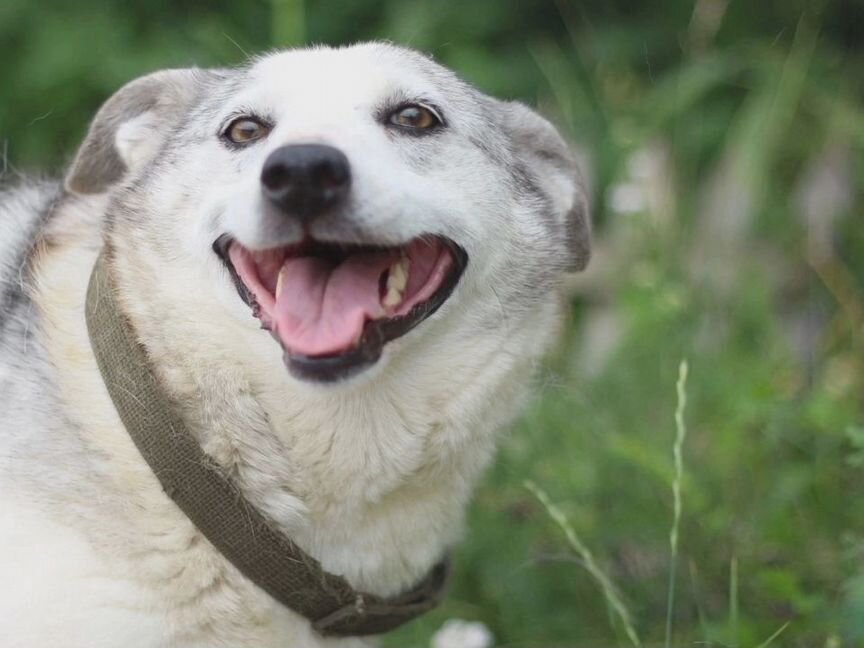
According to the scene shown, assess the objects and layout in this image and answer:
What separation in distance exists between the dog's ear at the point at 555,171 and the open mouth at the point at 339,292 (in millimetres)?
609

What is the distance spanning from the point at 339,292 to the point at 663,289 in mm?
2075

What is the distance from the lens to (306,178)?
253 cm

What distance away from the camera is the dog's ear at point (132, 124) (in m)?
3.25

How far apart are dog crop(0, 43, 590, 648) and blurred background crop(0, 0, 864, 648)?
19.8 inches

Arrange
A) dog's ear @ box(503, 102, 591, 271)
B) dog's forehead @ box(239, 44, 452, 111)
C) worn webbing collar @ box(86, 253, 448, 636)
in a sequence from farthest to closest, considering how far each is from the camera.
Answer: dog's ear @ box(503, 102, 591, 271) < dog's forehead @ box(239, 44, 452, 111) < worn webbing collar @ box(86, 253, 448, 636)

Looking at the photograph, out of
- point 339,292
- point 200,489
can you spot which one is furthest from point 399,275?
point 200,489

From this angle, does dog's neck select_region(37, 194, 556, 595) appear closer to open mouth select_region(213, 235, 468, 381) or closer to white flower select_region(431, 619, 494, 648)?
open mouth select_region(213, 235, 468, 381)

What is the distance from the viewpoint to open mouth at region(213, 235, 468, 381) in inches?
102

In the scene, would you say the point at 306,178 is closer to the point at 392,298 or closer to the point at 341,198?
the point at 341,198

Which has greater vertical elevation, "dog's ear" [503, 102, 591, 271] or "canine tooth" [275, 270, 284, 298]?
"dog's ear" [503, 102, 591, 271]

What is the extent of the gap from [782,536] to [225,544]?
6.28 ft

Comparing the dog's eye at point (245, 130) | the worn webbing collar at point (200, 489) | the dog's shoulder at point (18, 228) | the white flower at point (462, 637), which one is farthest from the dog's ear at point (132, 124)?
the white flower at point (462, 637)

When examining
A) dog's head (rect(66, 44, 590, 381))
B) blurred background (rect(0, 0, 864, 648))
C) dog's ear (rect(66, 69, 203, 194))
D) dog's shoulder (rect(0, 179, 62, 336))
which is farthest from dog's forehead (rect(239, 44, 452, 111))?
blurred background (rect(0, 0, 864, 648))

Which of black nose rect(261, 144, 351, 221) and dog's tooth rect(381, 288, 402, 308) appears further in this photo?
dog's tooth rect(381, 288, 402, 308)
